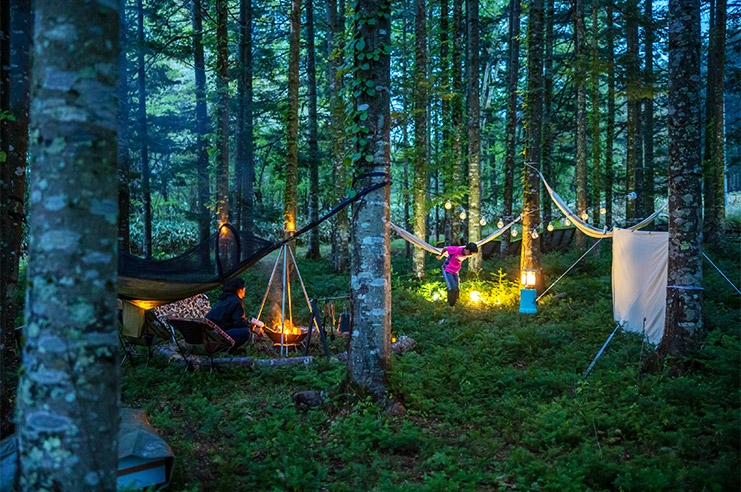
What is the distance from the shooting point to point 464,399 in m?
4.59

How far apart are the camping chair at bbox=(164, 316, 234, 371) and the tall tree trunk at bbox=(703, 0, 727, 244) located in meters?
10.9

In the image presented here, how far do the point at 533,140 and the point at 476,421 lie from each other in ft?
21.6

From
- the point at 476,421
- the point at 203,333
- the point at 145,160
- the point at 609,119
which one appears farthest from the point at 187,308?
the point at 609,119

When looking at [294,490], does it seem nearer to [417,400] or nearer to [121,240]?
[417,400]

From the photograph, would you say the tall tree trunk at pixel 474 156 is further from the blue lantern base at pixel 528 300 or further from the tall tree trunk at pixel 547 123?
the blue lantern base at pixel 528 300

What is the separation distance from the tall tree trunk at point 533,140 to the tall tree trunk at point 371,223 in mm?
5363

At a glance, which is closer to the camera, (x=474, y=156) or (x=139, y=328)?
(x=139, y=328)

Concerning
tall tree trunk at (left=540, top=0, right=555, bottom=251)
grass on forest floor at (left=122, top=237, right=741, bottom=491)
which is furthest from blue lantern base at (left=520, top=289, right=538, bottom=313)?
tall tree trunk at (left=540, top=0, right=555, bottom=251)

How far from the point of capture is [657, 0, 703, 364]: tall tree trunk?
4777 millimetres

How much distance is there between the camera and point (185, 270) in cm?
591

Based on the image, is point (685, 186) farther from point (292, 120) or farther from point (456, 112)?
point (456, 112)

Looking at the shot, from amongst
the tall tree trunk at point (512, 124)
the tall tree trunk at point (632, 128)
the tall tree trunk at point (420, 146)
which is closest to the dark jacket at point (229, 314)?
the tall tree trunk at point (420, 146)

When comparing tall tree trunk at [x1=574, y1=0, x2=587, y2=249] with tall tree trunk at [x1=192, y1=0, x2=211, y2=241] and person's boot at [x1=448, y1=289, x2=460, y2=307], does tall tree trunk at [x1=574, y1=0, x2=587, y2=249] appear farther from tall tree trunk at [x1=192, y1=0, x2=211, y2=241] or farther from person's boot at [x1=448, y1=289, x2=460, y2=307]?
tall tree trunk at [x1=192, y1=0, x2=211, y2=241]

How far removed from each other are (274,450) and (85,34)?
2879mm
